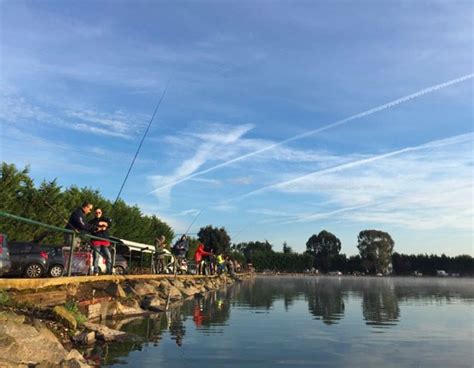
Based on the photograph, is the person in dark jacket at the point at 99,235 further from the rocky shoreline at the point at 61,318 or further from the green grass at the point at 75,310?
the green grass at the point at 75,310

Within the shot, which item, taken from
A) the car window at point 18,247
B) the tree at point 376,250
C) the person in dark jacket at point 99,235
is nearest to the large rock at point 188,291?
the person in dark jacket at point 99,235

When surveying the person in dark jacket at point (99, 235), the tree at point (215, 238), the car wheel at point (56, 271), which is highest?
the tree at point (215, 238)

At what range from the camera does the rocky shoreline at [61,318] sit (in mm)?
6832

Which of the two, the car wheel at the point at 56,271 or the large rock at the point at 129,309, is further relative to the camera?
the car wheel at the point at 56,271

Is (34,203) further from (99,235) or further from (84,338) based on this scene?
(84,338)

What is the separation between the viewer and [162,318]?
13.9 m

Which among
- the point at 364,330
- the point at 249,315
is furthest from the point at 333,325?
the point at 249,315

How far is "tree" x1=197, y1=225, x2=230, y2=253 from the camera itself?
122 m

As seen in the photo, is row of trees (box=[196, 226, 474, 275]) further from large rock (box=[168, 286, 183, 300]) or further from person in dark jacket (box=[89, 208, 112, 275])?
person in dark jacket (box=[89, 208, 112, 275])

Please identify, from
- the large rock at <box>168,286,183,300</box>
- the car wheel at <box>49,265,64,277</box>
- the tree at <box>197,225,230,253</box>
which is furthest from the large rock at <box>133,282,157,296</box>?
the tree at <box>197,225,230,253</box>

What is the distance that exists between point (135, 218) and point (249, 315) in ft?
92.1

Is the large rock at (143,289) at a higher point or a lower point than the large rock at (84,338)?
higher

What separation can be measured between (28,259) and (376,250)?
127m

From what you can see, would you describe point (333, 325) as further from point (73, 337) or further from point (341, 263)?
point (341, 263)
